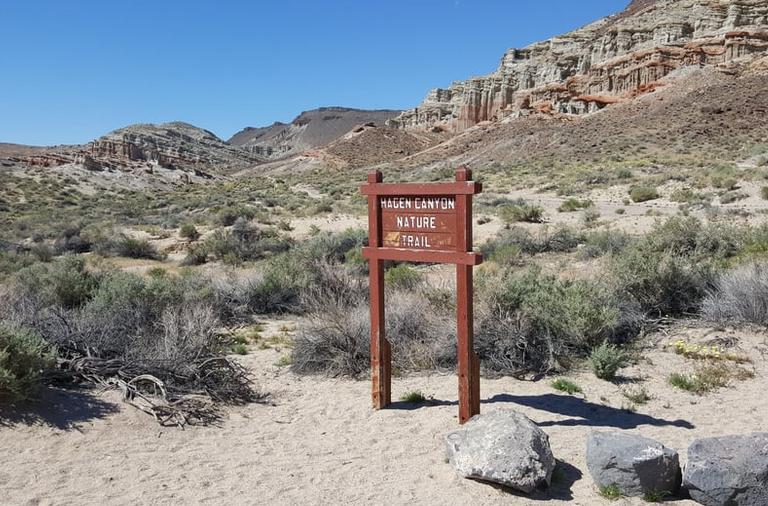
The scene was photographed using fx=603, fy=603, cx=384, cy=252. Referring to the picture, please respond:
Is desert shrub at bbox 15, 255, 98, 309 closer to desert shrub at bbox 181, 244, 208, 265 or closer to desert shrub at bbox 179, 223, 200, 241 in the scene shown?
Result: desert shrub at bbox 181, 244, 208, 265

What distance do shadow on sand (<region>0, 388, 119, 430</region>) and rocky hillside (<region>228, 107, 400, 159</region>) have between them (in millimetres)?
140825

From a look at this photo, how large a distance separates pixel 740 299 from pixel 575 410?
3.59 m

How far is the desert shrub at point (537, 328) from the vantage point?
22.9 ft

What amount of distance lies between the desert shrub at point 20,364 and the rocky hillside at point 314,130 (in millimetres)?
140813

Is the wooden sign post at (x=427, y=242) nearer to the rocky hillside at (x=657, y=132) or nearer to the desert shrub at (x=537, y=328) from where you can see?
the desert shrub at (x=537, y=328)

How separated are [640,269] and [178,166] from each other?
289 feet

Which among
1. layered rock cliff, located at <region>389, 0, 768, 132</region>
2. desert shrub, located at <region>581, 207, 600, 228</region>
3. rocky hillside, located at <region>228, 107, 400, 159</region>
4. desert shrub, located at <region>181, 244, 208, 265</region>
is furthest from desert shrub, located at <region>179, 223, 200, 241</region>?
rocky hillside, located at <region>228, 107, 400, 159</region>

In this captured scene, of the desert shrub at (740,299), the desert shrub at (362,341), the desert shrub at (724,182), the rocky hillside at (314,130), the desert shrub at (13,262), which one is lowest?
the desert shrub at (362,341)

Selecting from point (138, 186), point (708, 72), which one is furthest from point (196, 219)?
point (708, 72)

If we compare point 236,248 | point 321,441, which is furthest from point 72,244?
point 321,441

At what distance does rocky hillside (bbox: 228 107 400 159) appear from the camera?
156 metres

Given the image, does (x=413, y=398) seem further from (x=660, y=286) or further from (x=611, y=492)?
(x=660, y=286)

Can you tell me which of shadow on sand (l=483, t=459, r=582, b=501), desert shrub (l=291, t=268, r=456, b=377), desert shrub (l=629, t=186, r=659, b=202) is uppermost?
desert shrub (l=629, t=186, r=659, b=202)

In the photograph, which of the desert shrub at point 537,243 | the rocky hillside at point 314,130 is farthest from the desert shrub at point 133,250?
the rocky hillside at point 314,130
